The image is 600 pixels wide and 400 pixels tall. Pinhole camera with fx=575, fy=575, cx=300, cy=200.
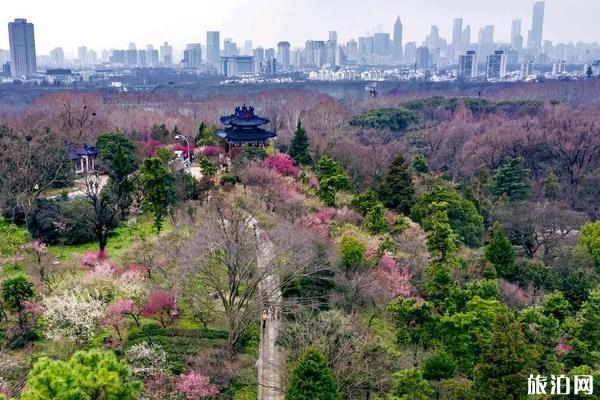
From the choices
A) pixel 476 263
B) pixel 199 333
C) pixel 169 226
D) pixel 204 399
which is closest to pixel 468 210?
pixel 476 263

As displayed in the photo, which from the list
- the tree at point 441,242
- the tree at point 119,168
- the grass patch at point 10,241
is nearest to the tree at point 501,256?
the tree at point 441,242

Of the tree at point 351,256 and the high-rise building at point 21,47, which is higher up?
the high-rise building at point 21,47

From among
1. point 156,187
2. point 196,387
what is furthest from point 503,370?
point 156,187

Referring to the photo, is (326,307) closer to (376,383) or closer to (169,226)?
(376,383)

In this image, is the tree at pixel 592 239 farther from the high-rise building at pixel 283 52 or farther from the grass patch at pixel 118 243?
the high-rise building at pixel 283 52

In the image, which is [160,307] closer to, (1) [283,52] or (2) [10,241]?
(2) [10,241]

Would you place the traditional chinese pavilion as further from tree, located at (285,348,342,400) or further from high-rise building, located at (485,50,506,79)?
high-rise building, located at (485,50,506,79)

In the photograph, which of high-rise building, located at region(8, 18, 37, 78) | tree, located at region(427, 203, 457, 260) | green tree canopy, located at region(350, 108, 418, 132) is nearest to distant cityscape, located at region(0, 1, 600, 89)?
high-rise building, located at region(8, 18, 37, 78)
